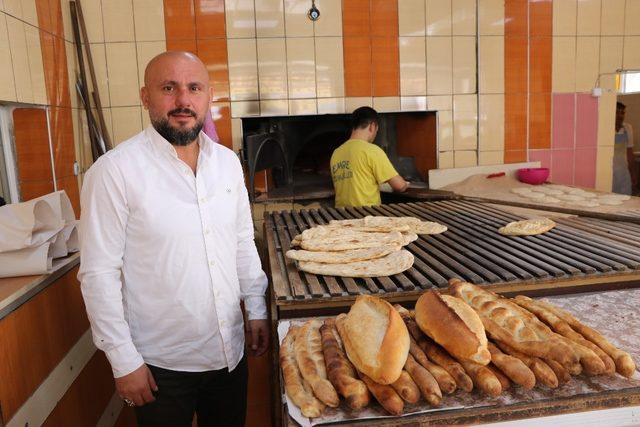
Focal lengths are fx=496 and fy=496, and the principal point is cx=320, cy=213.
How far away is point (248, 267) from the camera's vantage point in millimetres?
2037

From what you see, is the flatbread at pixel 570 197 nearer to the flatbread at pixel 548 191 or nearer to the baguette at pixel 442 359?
the flatbread at pixel 548 191

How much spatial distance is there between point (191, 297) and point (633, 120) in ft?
33.6

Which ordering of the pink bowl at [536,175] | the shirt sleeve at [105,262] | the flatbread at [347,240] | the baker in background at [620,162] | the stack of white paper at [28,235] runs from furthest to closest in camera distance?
the baker in background at [620,162] → the pink bowl at [536,175] → the flatbread at [347,240] → the stack of white paper at [28,235] → the shirt sleeve at [105,262]

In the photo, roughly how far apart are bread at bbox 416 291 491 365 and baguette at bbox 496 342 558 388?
96 mm

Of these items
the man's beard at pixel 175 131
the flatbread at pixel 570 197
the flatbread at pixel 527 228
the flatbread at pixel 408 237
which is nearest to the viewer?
the man's beard at pixel 175 131

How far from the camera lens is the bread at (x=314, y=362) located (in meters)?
1.13

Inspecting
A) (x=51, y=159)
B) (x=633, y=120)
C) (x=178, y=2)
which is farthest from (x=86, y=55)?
(x=633, y=120)

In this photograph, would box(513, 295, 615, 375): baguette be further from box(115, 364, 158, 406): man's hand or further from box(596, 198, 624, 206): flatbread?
box(596, 198, 624, 206): flatbread

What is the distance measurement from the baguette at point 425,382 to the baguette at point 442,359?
0.19ft

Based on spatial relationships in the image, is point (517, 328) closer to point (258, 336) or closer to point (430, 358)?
point (430, 358)

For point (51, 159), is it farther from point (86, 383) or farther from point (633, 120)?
point (633, 120)

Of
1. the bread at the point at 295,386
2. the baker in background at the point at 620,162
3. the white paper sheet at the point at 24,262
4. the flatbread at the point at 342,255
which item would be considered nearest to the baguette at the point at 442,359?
the bread at the point at 295,386

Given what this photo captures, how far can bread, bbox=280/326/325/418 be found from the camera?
43.9 inches

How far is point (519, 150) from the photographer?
520 centimetres
